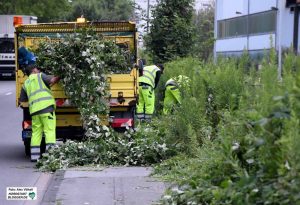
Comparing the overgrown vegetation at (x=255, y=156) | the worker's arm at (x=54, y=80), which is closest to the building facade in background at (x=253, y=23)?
the worker's arm at (x=54, y=80)

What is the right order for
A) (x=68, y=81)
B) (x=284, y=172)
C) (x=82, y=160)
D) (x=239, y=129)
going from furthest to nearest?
(x=68, y=81) < (x=82, y=160) < (x=239, y=129) < (x=284, y=172)

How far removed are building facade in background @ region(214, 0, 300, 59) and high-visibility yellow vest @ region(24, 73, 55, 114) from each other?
2472 cm

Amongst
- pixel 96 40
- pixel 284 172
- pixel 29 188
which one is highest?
pixel 96 40

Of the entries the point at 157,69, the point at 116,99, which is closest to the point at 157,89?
the point at 157,69

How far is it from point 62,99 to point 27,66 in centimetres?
82

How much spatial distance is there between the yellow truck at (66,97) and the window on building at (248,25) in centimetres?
3181

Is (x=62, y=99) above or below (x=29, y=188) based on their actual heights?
above

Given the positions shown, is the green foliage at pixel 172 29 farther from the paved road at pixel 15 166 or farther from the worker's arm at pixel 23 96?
the worker's arm at pixel 23 96

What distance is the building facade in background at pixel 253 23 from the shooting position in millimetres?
42969

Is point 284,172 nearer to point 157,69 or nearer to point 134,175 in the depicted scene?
point 134,175

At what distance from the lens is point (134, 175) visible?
10.1m

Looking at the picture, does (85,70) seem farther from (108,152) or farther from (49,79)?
(108,152)

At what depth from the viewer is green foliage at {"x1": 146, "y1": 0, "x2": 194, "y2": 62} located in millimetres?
21703

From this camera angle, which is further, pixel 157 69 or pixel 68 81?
pixel 157 69
